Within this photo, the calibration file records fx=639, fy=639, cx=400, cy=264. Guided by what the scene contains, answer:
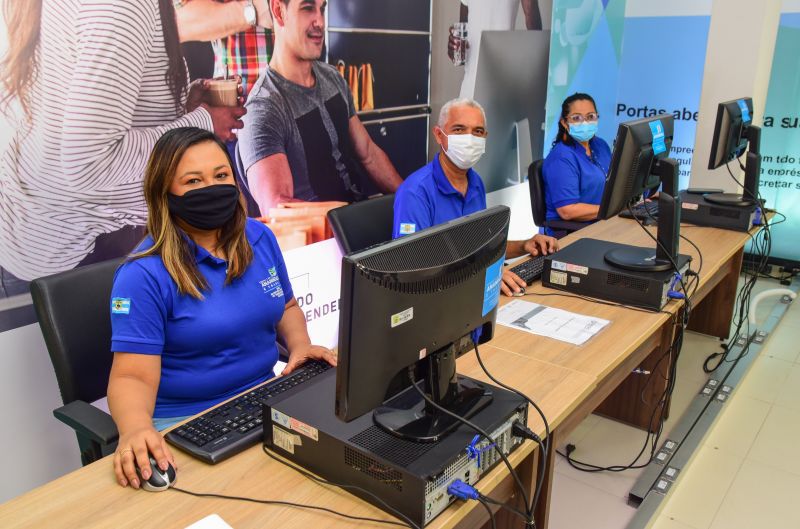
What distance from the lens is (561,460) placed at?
8.16ft

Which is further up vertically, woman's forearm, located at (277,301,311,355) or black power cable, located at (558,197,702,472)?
woman's forearm, located at (277,301,311,355)

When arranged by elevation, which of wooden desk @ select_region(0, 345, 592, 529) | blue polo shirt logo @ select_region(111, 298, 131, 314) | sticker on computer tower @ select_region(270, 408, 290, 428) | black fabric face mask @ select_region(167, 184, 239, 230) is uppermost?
black fabric face mask @ select_region(167, 184, 239, 230)

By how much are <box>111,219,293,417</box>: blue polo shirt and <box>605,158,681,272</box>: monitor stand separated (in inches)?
47.9

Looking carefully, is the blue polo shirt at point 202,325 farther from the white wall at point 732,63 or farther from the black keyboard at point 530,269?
the white wall at point 732,63

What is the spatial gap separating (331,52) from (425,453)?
2.28 metres

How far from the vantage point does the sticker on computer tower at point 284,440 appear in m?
1.24

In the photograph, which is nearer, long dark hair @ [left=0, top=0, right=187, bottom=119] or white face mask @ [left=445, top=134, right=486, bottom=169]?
long dark hair @ [left=0, top=0, right=187, bottom=119]

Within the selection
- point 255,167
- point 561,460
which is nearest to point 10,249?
point 255,167

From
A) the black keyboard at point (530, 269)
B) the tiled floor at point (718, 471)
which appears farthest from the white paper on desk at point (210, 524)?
the black keyboard at point (530, 269)

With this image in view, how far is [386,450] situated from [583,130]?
8.68ft

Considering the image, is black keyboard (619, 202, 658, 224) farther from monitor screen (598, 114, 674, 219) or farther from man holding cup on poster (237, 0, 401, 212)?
man holding cup on poster (237, 0, 401, 212)

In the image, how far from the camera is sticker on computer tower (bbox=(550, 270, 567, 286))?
228cm

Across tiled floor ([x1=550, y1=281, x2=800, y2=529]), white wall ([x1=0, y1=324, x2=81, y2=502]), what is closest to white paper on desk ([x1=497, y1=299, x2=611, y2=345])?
tiled floor ([x1=550, y1=281, x2=800, y2=529])

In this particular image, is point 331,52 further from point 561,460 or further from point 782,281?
point 782,281
